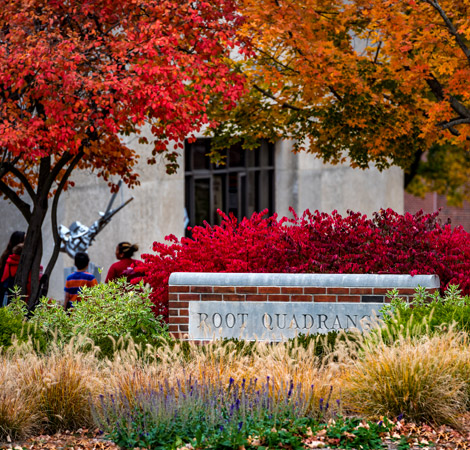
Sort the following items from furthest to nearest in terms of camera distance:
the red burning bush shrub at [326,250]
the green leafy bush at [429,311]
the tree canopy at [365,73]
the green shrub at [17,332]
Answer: the tree canopy at [365,73]
the red burning bush shrub at [326,250]
the green shrub at [17,332]
the green leafy bush at [429,311]

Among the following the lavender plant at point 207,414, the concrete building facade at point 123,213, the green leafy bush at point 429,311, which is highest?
the concrete building facade at point 123,213

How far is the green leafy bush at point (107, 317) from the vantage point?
10492 mm

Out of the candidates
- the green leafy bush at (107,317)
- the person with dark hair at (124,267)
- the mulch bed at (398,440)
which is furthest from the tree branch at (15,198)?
the mulch bed at (398,440)

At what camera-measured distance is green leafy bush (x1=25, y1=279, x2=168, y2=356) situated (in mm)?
10492

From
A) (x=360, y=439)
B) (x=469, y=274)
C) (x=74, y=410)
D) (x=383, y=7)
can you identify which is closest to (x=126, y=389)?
(x=74, y=410)

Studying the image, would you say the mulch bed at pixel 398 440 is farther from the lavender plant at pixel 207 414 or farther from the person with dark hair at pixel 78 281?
the person with dark hair at pixel 78 281

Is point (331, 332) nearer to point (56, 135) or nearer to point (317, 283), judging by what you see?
point (317, 283)

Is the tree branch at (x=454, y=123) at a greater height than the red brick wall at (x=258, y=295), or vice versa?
the tree branch at (x=454, y=123)

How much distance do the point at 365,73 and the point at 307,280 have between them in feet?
23.4

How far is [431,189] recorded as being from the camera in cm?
3375

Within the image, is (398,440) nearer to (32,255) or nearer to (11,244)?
(32,255)

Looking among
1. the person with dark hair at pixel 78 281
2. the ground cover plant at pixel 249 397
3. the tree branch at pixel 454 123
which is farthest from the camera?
the tree branch at pixel 454 123

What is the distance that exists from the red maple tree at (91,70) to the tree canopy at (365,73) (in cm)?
189

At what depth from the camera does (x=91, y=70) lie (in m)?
12.7
